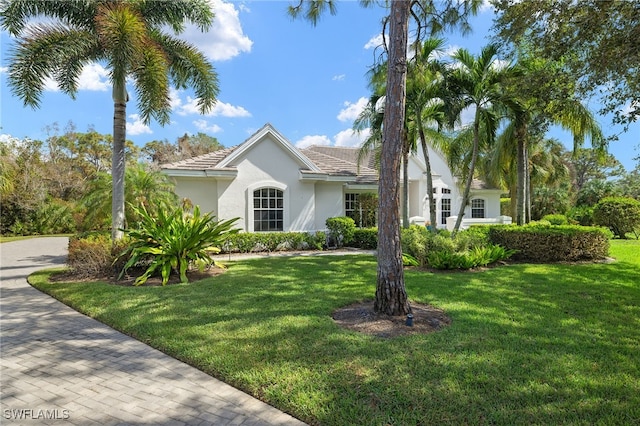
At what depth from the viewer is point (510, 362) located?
4617mm

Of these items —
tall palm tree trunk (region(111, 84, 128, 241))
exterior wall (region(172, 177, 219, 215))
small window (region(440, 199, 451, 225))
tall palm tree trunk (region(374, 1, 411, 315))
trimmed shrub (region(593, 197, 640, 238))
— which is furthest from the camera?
small window (region(440, 199, 451, 225))

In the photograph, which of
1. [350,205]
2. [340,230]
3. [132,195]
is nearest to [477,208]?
[350,205]

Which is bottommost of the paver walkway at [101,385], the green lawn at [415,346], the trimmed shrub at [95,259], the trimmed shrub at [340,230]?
the paver walkway at [101,385]

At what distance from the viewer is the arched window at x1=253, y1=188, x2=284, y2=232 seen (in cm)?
1719

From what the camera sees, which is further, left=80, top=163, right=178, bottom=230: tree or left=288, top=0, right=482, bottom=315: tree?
left=80, top=163, right=178, bottom=230: tree

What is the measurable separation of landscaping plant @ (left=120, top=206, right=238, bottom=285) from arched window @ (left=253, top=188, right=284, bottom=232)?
6509 millimetres

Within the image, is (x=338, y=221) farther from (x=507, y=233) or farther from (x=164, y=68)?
(x=164, y=68)

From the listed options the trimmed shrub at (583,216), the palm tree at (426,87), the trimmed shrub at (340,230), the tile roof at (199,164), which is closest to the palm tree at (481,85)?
the palm tree at (426,87)

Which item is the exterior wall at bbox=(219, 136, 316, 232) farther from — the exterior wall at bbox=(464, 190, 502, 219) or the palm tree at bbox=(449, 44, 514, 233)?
the exterior wall at bbox=(464, 190, 502, 219)

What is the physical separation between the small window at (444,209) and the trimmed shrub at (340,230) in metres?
12.7

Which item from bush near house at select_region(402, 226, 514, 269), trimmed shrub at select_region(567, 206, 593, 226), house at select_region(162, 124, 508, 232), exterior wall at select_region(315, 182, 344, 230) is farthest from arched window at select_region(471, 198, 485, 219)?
bush near house at select_region(402, 226, 514, 269)

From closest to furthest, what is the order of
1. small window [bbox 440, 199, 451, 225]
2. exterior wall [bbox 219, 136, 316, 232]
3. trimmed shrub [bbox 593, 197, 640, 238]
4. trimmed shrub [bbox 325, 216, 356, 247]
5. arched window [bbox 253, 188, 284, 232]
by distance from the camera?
exterior wall [bbox 219, 136, 316, 232] < arched window [bbox 253, 188, 284, 232] < trimmed shrub [bbox 325, 216, 356, 247] < trimmed shrub [bbox 593, 197, 640, 238] < small window [bbox 440, 199, 451, 225]

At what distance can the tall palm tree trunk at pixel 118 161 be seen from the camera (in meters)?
11.7

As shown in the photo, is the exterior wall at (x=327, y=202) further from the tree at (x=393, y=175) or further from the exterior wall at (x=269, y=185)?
the tree at (x=393, y=175)
